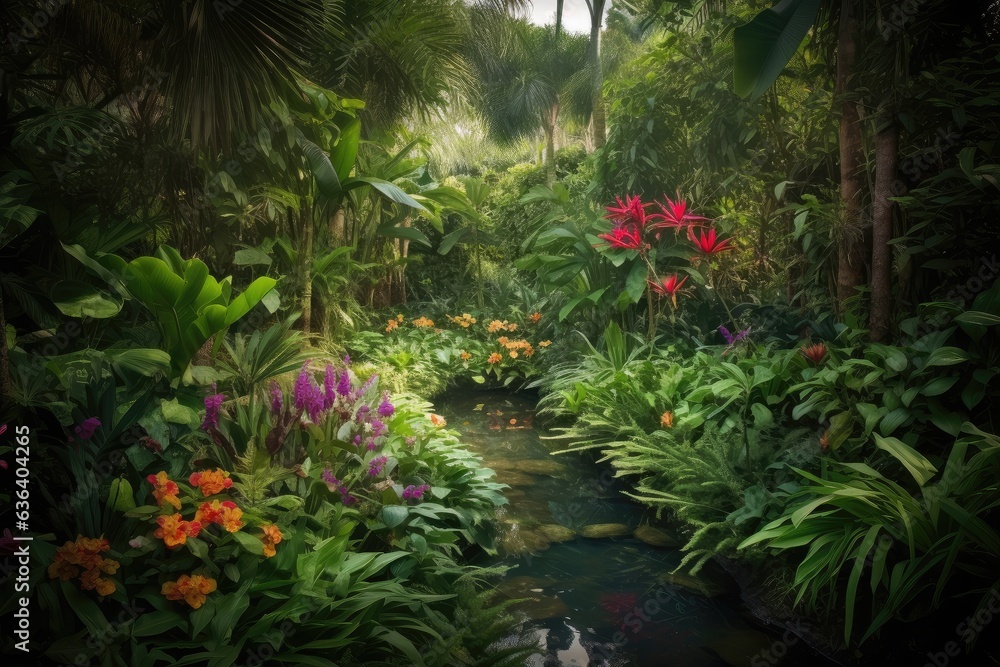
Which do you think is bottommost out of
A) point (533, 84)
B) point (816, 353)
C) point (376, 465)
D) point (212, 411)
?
point (376, 465)

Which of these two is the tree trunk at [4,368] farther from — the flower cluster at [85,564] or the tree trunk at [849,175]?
the tree trunk at [849,175]

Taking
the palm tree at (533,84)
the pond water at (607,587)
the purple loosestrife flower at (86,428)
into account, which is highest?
the palm tree at (533,84)

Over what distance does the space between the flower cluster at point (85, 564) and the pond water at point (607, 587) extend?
1410 mm

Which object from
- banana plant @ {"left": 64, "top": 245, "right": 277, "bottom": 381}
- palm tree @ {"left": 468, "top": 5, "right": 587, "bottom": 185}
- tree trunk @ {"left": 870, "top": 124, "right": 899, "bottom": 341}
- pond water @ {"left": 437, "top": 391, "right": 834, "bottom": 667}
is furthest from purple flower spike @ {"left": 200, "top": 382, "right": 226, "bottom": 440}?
palm tree @ {"left": 468, "top": 5, "right": 587, "bottom": 185}

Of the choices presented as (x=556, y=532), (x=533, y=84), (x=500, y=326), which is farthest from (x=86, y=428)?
(x=533, y=84)

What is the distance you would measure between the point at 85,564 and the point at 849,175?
3818 millimetres

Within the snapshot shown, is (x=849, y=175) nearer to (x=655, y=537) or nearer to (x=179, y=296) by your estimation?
(x=655, y=537)

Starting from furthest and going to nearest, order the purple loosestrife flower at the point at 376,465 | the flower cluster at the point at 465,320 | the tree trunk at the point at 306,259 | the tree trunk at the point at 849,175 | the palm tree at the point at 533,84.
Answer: the palm tree at the point at 533,84, the flower cluster at the point at 465,320, the tree trunk at the point at 306,259, the tree trunk at the point at 849,175, the purple loosestrife flower at the point at 376,465

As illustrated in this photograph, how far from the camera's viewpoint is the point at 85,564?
159 centimetres

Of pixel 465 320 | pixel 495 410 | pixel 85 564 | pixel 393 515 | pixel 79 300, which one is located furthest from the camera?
pixel 465 320

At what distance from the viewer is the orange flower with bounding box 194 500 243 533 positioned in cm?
177

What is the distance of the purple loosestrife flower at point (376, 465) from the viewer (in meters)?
2.62

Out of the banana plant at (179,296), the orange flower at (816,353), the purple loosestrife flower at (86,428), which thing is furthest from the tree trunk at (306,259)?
the orange flower at (816,353)

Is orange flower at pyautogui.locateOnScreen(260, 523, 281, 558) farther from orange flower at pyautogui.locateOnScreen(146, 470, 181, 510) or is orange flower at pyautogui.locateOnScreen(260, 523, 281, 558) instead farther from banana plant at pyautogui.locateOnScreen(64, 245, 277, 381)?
banana plant at pyautogui.locateOnScreen(64, 245, 277, 381)
